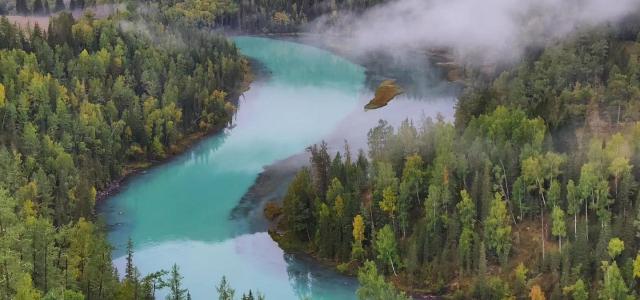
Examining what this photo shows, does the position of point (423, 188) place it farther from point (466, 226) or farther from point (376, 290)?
point (376, 290)

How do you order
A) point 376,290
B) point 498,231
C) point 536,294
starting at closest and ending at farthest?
1. point 376,290
2. point 536,294
3. point 498,231

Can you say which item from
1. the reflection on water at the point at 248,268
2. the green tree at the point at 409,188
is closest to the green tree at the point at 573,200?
the green tree at the point at 409,188

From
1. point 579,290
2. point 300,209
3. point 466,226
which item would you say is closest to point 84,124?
point 300,209

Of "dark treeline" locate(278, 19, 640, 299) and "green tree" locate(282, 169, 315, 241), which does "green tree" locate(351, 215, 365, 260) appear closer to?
"dark treeline" locate(278, 19, 640, 299)

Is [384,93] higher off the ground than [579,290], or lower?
lower

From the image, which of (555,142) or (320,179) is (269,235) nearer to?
(320,179)
